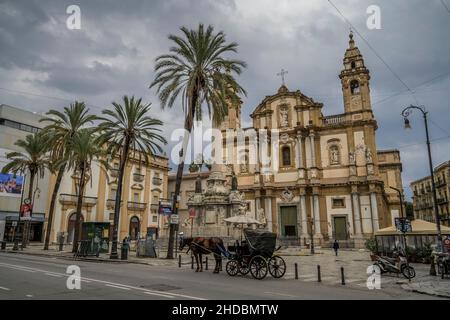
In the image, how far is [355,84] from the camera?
1743 inches

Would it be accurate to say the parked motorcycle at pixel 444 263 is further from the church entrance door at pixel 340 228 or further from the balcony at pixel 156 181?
the balcony at pixel 156 181

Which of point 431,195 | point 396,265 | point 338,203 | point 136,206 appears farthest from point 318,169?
point 431,195

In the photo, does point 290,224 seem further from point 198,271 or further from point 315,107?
point 198,271

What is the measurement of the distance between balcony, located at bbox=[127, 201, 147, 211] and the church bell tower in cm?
3231

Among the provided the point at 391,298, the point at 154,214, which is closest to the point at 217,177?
the point at 391,298

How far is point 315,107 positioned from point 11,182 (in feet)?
127

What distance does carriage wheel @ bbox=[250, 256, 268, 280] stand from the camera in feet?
40.9

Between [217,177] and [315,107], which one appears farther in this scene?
[315,107]

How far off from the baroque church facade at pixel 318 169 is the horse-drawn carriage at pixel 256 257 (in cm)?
2683

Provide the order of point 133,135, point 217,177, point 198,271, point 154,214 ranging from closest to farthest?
point 198,271 → point 133,135 → point 217,177 → point 154,214

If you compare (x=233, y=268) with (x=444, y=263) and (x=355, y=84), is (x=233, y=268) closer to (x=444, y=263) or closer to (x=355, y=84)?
(x=444, y=263)

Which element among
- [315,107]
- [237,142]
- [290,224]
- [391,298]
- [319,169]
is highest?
[315,107]

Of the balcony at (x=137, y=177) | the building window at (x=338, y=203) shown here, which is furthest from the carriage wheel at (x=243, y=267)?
the balcony at (x=137, y=177)
